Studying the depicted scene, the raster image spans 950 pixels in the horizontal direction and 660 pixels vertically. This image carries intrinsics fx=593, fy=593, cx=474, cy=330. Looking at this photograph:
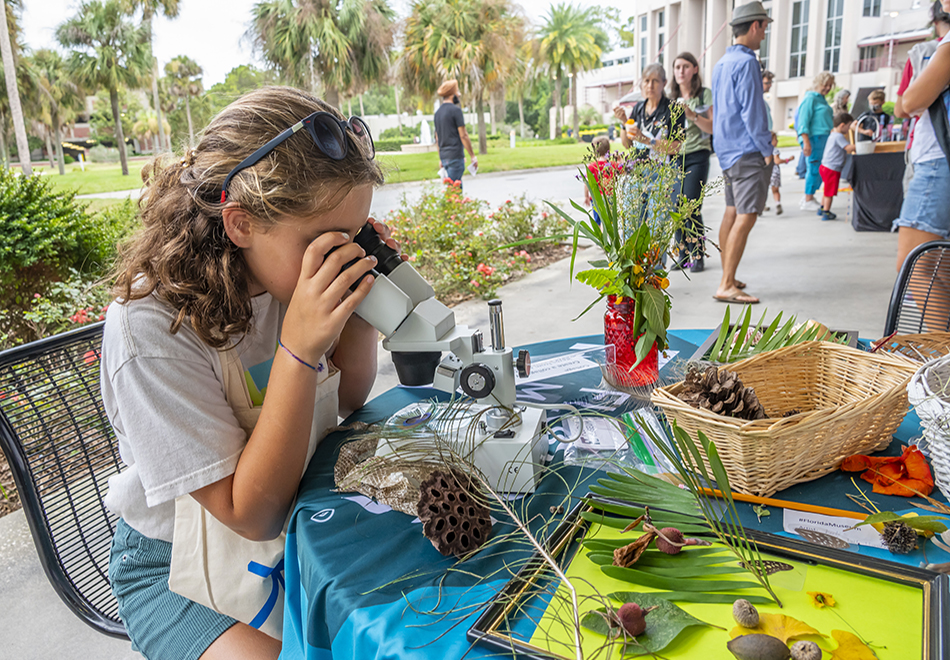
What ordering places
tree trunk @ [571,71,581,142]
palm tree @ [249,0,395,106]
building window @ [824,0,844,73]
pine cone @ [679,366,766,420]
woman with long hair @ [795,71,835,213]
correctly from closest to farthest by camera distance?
pine cone @ [679,366,766,420] → woman with long hair @ [795,71,835,213] → palm tree @ [249,0,395,106] → building window @ [824,0,844,73] → tree trunk @ [571,71,581,142]

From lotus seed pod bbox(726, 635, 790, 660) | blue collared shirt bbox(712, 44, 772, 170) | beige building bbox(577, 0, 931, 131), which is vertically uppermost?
beige building bbox(577, 0, 931, 131)

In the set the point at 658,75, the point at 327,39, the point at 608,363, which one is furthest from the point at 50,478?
the point at 327,39

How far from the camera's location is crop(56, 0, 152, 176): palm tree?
17.9m

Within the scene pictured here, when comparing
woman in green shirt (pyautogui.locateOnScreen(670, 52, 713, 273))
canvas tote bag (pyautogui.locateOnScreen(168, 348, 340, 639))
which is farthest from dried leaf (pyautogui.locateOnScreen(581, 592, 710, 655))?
woman in green shirt (pyautogui.locateOnScreen(670, 52, 713, 273))

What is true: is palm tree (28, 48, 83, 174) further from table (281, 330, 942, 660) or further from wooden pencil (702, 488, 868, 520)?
wooden pencil (702, 488, 868, 520)

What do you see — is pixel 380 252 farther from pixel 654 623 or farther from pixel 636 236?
pixel 654 623

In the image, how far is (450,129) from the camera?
6.61 metres

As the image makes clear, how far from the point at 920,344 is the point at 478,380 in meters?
1.00

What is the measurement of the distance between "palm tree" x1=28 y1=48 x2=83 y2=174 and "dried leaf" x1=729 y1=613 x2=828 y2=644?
23.3 metres

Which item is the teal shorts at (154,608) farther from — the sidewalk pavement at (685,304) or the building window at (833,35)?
the building window at (833,35)

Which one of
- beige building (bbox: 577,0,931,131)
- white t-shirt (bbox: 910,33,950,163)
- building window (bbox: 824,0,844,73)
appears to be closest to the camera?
white t-shirt (bbox: 910,33,950,163)

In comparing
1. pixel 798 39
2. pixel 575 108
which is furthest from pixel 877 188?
pixel 575 108

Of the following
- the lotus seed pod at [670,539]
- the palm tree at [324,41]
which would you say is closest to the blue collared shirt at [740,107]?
the lotus seed pod at [670,539]

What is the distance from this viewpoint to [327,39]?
14.9m
